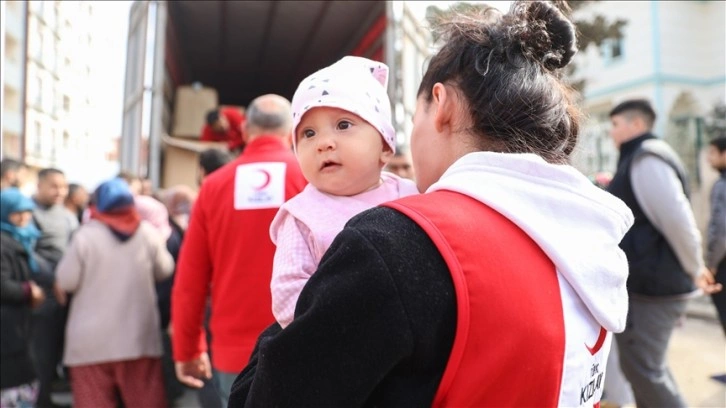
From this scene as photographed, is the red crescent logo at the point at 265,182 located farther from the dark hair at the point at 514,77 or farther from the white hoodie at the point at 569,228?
the white hoodie at the point at 569,228

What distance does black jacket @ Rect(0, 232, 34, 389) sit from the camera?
3367mm

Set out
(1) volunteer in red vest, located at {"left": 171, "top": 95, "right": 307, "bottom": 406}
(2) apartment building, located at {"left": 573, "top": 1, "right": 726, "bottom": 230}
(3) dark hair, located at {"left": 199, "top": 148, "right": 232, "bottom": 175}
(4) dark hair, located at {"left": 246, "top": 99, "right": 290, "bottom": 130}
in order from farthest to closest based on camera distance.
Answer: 1. (2) apartment building, located at {"left": 573, "top": 1, "right": 726, "bottom": 230}
2. (3) dark hair, located at {"left": 199, "top": 148, "right": 232, "bottom": 175}
3. (4) dark hair, located at {"left": 246, "top": 99, "right": 290, "bottom": 130}
4. (1) volunteer in red vest, located at {"left": 171, "top": 95, "right": 307, "bottom": 406}

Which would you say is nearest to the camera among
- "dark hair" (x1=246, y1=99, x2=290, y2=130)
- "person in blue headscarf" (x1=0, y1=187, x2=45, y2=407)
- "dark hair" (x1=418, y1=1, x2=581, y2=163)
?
"dark hair" (x1=418, y1=1, x2=581, y2=163)

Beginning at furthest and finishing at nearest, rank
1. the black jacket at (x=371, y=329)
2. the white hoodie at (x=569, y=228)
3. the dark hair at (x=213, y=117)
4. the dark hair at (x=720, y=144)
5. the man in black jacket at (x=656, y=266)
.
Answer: the dark hair at (x=213, y=117)
the dark hair at (x=720, y=144)
the man in black jacket at (x=656, y=266)
the white hoodie at (x=569, y=228)
the black jacket at (x=371, y=329)

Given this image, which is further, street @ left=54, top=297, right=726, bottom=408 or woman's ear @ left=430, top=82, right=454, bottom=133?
street @ left=54, top=297, right=726, bottom=408

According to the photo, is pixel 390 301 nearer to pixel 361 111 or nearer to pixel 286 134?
pixel 361 111

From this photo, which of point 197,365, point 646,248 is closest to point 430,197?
point 197,365

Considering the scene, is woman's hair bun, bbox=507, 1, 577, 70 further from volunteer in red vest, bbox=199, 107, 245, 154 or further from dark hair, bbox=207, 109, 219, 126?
dark hair, bbox=207, 109, 219, 126

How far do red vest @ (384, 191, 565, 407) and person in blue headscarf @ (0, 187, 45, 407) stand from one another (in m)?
3.32

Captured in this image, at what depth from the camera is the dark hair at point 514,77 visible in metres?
0.97

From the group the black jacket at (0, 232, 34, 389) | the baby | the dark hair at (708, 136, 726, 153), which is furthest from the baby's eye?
the dark hair at (708, 136, 726, 153)

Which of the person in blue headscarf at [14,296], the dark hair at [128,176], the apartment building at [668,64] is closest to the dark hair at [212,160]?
the dark hair at [128,176]

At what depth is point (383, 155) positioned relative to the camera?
1417 mm

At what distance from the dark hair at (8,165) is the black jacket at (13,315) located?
101cm
